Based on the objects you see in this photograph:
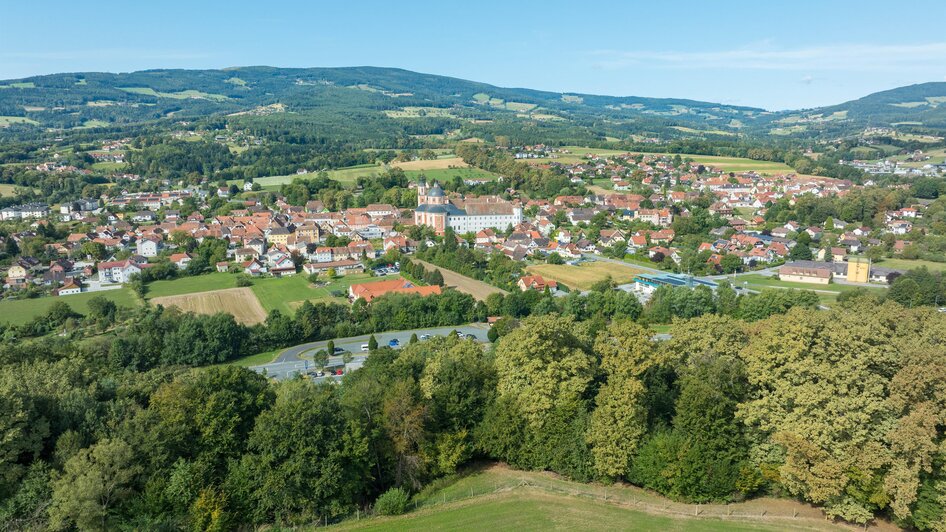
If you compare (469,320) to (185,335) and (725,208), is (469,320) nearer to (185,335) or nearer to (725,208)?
(185,335)

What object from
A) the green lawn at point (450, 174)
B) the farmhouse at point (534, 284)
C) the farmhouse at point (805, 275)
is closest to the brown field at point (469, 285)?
the farmhouse at point (534, 284)

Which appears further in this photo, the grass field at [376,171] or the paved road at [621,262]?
the grass field at [376,171]

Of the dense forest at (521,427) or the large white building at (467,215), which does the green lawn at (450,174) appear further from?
the dense forest at (521,427)

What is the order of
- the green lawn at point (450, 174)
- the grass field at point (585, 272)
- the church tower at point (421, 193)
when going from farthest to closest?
1. the green lawn at point (450, 174)
2. the church tower at point (421, 193)
3. the grass field at point (585, 272)

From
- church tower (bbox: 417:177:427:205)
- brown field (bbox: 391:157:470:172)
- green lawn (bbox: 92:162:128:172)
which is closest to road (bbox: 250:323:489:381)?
church tower (bbox: 417:177:427:205)

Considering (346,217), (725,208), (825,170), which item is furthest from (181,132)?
(825,170)

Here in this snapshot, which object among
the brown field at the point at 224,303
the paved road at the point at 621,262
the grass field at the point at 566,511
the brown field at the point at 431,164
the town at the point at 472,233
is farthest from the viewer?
the brown field at the point at 431,164

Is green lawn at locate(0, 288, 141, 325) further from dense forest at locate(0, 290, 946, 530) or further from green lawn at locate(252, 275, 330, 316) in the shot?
dense forest at locate(0, 290, 946, 530)
